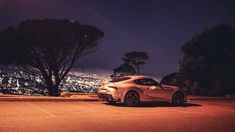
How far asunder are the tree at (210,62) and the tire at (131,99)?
1567 centimetres

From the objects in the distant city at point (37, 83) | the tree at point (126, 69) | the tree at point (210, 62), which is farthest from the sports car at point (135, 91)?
the tree at point (126, 69)

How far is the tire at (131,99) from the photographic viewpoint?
16.5 m

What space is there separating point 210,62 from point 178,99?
721 inches

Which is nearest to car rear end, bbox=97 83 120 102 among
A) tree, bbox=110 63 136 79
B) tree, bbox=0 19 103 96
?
tree, bbox=0 19 103 96

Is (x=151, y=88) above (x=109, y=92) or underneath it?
above

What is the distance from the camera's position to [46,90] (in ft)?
132

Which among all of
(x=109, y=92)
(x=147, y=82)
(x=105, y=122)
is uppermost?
(x=147, y=82)

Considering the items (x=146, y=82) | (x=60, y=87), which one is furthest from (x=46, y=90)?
(x=146, y=82)

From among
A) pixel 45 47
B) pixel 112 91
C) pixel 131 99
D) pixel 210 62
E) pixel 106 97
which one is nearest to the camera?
pixel 112 91

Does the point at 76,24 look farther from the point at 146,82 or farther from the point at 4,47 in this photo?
the point at 146,82

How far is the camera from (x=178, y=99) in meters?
18.1

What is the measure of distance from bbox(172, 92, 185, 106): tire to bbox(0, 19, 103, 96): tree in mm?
21467

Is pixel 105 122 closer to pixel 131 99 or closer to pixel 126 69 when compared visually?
pixel 131 99

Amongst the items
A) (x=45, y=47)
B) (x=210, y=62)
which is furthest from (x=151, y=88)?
(x=45, y=47)
